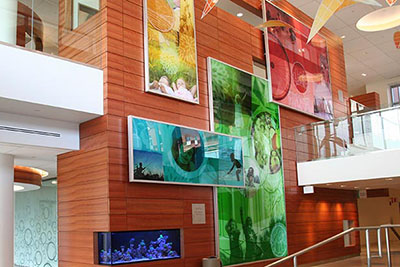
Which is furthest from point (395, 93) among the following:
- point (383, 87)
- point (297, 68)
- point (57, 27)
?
point (57, 27)

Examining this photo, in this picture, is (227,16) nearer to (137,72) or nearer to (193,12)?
(193,12)

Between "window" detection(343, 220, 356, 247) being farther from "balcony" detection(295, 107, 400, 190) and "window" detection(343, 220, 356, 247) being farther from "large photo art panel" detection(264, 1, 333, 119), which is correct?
"large photo art panel" detection(264, 1, 333, 119)

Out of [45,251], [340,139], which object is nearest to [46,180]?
[45,251]

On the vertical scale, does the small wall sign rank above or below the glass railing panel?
below

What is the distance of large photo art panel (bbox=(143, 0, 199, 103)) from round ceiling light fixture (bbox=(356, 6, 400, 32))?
4.35 metres

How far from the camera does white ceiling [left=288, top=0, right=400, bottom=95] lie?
53.0 ft

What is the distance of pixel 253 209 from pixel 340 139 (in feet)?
11.5

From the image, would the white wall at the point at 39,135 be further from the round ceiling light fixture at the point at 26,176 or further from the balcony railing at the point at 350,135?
the balcony railing at the point at 350,135

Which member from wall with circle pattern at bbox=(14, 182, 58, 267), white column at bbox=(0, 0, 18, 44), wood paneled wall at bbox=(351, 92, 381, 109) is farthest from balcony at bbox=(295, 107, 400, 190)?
wood paneled wall at bbox=(351, 92, 381, 109)

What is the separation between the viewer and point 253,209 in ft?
40.0

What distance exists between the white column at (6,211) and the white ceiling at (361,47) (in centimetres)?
1067

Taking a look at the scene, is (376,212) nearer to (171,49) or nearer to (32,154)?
(171,49)

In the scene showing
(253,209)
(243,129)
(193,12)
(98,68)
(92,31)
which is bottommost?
(253,209)

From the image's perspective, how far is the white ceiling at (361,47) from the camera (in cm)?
1616
